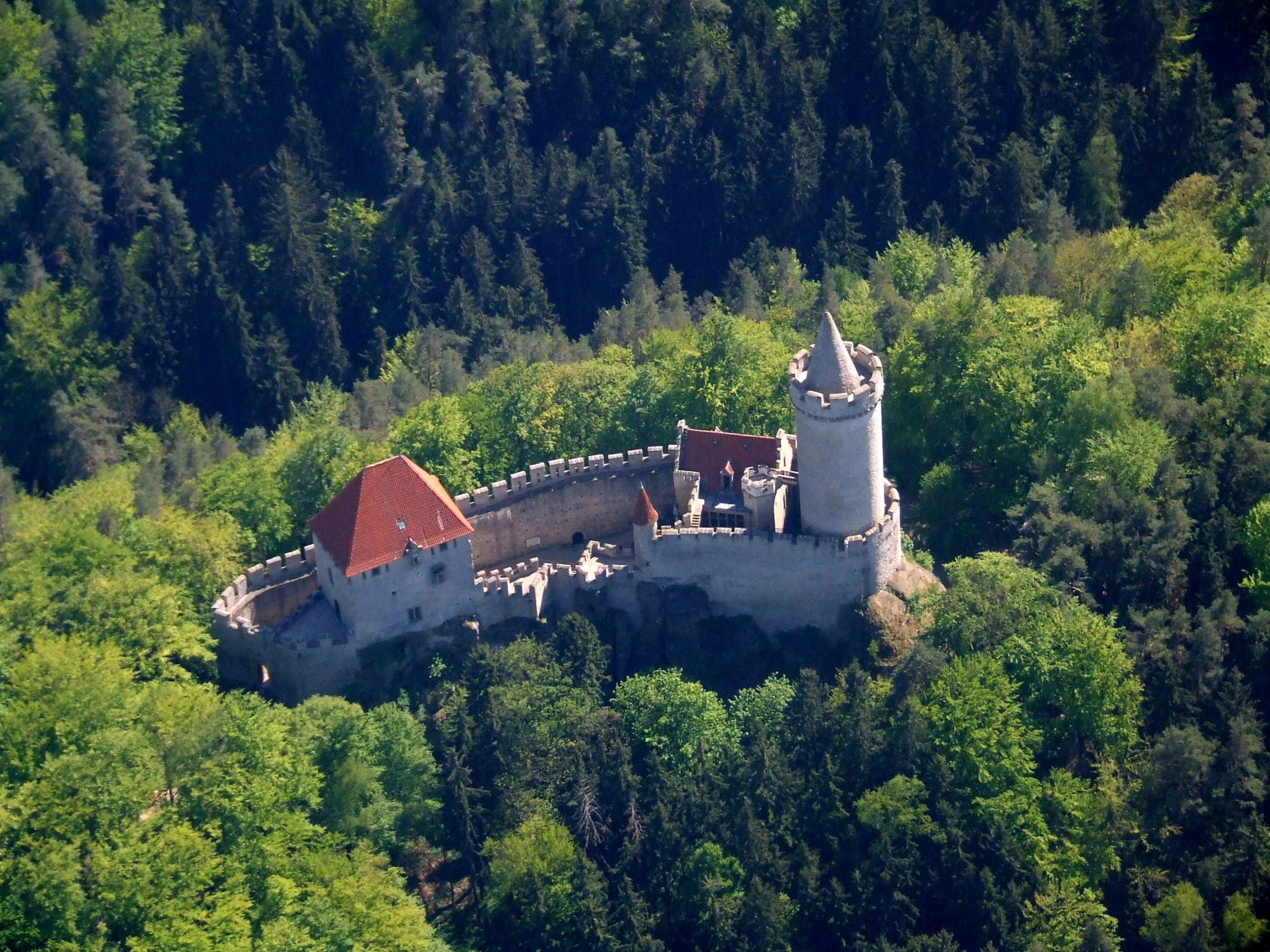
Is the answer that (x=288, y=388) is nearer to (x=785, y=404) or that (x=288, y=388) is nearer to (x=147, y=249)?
(x=147, y=249)

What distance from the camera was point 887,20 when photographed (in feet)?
430

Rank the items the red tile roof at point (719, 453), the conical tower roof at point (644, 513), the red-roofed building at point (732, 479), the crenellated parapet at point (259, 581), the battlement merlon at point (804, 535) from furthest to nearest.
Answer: the crenellated parapet at point (259, 581) → the red tile roof at point (719, 453) → the red-roofed building at point (732, 479) → the conical tower roof at point (644, 513) → the battlement merlon at point (804, 535)

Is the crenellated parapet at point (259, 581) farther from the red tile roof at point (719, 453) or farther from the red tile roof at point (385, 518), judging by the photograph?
the red tile roof at point (719, 453)

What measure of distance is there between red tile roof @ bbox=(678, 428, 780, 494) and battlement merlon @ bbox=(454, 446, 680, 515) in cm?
131

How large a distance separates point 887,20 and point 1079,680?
189ft

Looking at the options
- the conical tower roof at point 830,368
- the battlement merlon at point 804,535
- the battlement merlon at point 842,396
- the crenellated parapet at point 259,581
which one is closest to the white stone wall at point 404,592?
the crenellated parapet at point 259,581

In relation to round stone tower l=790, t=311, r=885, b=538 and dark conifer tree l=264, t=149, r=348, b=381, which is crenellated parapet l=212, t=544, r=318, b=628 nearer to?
round stone tower l=790, t=311, r=885, b=538

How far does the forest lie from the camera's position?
8244 cm

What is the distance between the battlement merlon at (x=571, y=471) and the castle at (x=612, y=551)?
0.28ft

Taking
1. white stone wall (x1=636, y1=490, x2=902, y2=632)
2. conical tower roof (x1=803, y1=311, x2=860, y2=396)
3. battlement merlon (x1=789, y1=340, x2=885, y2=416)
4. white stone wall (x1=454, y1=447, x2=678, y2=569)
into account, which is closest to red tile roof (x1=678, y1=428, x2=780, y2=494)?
white stone wall (x1=454, y1=447, x2=678, y2=569)

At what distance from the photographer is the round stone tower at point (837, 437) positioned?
84.1 meters

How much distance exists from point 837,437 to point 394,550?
17.3 metres

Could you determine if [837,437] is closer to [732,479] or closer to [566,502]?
[732,479]

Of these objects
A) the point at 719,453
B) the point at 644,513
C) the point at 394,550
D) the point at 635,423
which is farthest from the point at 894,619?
the point at 394,550
